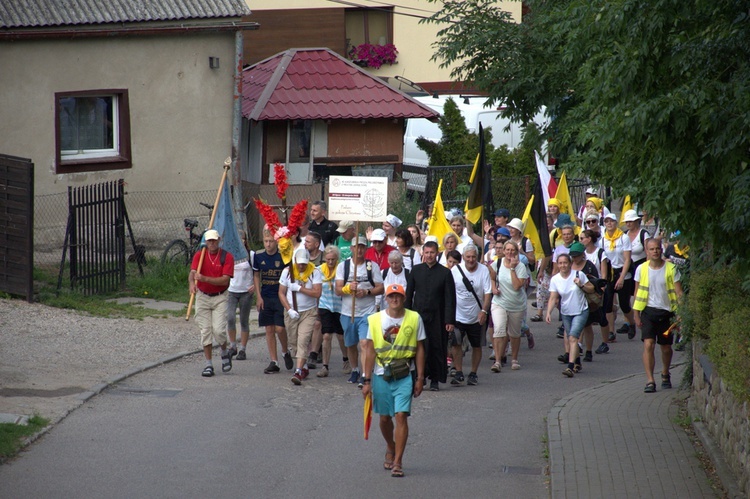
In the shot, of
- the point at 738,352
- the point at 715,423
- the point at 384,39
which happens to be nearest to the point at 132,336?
the point at 715,423

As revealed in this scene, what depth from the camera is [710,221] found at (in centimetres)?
809

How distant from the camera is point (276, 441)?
10.2 m

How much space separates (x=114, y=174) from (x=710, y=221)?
47.5 ft

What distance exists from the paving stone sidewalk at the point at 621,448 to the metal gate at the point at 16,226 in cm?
874

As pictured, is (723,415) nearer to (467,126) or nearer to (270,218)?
(270,218)

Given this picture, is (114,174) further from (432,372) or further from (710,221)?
(710,221)

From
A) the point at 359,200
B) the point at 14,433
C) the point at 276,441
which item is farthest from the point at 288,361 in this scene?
the point at 14,433

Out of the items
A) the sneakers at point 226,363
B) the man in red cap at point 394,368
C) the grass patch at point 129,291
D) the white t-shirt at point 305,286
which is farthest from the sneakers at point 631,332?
the man in red cap at point 394,368

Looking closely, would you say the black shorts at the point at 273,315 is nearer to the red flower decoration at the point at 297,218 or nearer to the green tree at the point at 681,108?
the red flower decoration at the point at 297,218

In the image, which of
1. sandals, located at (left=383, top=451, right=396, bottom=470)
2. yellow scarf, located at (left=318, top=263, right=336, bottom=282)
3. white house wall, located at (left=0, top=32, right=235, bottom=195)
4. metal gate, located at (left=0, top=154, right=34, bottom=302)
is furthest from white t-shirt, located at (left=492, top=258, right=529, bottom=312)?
white house wall, located at (left=0, top=32, right=235, bottom=195)

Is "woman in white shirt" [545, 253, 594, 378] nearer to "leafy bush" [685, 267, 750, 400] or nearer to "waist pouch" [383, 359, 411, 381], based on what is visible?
"leafy bush" [685, 267, 750, 400]

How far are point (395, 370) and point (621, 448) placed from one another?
2.43 metres

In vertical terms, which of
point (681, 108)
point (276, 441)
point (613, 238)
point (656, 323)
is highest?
point (681, 108)

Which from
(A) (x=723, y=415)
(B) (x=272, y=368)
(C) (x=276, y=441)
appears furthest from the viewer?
(B) (x=272, y=368)
